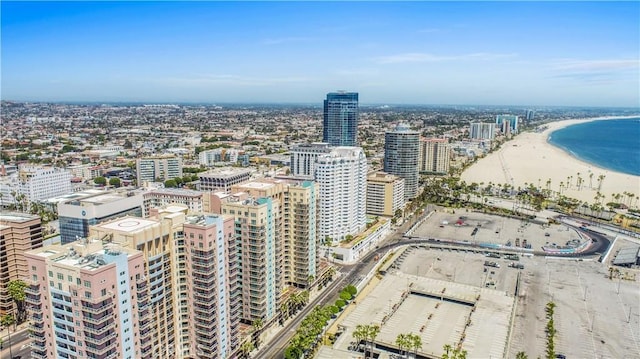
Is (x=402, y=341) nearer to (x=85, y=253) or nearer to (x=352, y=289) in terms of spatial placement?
(x=352, y=289)

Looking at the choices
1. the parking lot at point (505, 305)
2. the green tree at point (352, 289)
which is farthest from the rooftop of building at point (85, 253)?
the green tree at point (352, 289)

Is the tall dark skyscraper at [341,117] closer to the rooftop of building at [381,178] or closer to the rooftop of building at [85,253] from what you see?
the rooftop of building at [381,178]

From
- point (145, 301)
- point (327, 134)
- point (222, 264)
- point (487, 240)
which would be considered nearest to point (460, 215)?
point (487, 240)

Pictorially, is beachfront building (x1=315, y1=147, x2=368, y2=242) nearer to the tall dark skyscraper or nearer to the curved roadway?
the curved roadway

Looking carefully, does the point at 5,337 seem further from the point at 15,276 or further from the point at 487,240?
the point at 487,240

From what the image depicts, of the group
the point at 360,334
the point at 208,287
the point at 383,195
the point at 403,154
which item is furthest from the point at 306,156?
the point at 208,287

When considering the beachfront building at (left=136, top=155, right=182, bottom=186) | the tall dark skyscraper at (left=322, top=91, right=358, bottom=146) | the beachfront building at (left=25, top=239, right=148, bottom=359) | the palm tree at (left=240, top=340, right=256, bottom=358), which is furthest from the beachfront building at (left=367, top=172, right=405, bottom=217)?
the beachfront building at (left=25, top=239, right=148, bottom=359)

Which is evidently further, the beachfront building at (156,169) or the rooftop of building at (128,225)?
the beachfront building at (156,169)
